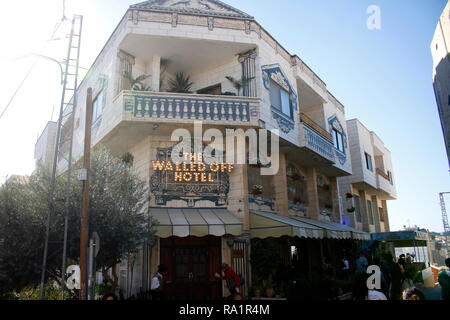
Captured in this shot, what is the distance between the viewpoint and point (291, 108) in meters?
16.6

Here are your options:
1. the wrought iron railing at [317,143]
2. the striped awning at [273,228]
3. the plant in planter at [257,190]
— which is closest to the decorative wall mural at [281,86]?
the wrought iron railing at [317,143]

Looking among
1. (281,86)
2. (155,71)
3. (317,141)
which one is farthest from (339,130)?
(155,71)

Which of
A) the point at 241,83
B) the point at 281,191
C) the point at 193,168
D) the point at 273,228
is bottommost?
the point at 273,228

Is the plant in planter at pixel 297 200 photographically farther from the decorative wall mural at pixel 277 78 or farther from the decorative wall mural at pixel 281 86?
the decorative wall mural at pixel 277 78

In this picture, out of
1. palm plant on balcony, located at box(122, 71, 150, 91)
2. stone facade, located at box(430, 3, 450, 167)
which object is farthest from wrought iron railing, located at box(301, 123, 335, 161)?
palm plant on balcony, located at box(122, 71, 150, 91)

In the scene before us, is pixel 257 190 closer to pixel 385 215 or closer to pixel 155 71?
pixel 155 71

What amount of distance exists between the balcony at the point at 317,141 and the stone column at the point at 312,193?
4.34ft

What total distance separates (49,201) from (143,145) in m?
5.04

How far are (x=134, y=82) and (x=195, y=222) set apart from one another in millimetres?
6438

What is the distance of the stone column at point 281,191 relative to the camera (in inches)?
616

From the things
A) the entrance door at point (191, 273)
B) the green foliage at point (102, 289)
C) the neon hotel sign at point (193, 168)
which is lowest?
the green foliage at point (102, 289)

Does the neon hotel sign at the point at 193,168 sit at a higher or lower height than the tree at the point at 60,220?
higher

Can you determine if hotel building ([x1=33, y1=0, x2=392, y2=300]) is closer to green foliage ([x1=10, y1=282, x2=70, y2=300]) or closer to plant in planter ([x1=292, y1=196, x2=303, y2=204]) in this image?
plant in planter ([x1=292, y1=196, x2=303, y2=204])

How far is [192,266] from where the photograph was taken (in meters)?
12.7
